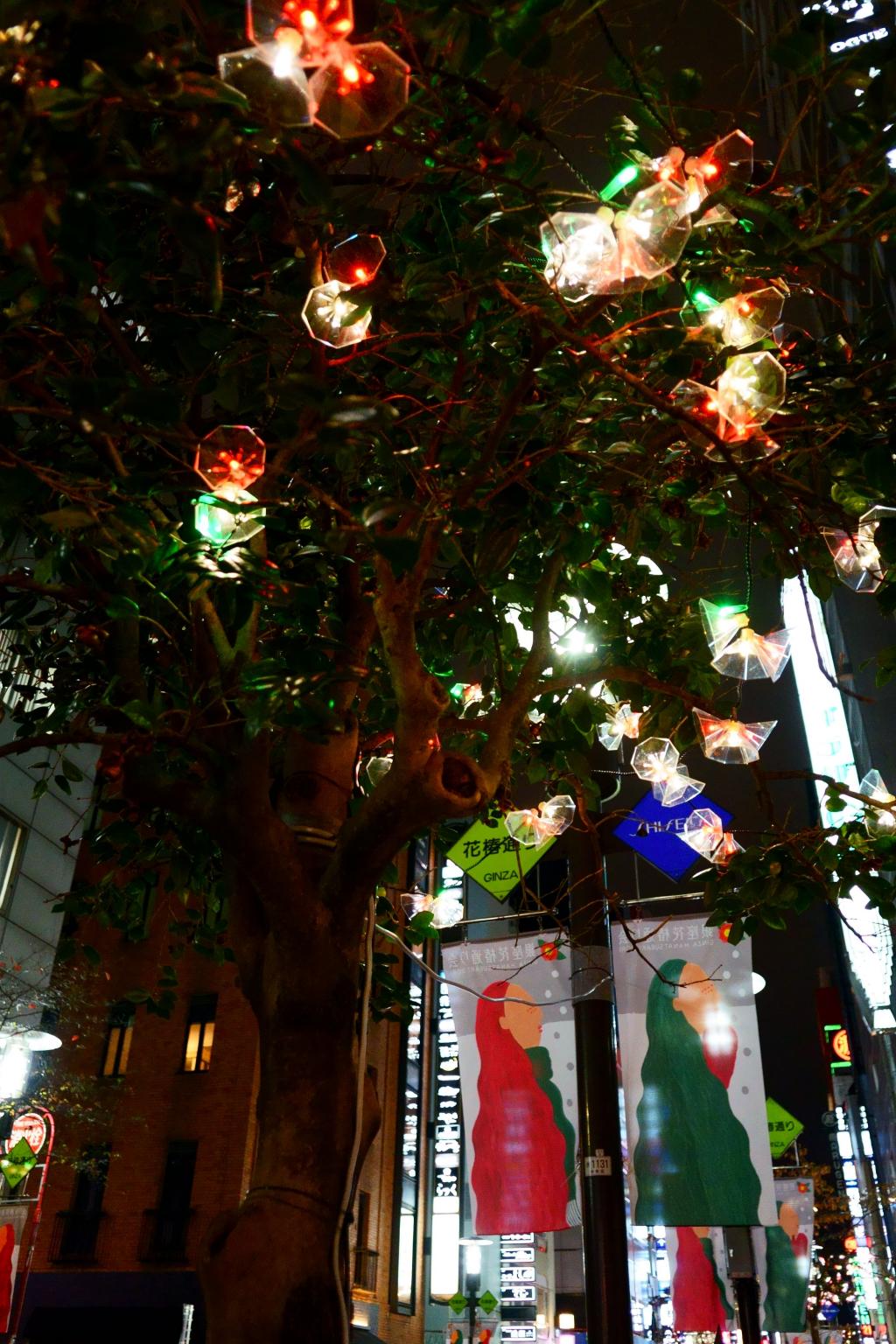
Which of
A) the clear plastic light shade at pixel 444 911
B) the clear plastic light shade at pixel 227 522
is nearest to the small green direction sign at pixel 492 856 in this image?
the clear plastic light shade at pixel 444 911

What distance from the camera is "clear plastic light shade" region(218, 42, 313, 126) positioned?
2.49 m

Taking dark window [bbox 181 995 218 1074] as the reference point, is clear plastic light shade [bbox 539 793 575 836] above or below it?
below

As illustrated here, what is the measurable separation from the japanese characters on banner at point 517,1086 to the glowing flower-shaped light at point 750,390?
15.4 ft

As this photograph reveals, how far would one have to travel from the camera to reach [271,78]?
2525mm

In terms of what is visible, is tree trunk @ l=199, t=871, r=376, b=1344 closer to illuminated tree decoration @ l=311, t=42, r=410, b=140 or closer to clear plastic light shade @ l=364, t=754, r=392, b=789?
clear plastic light shade @ l=364, t=754, r=392, b=789

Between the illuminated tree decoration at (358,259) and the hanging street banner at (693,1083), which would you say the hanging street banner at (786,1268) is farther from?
the illuminated tree decoration at (358,259)

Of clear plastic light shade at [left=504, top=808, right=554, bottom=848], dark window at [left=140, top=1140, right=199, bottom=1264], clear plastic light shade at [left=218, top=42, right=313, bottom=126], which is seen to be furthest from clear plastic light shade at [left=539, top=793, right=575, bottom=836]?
dark window at [left=140, top=1140, right=199, bottom=1264]

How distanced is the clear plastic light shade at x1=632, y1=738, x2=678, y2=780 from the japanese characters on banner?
2.18 meters

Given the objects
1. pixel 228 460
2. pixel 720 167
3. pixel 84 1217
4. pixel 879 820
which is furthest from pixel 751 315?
pixel 84 1217

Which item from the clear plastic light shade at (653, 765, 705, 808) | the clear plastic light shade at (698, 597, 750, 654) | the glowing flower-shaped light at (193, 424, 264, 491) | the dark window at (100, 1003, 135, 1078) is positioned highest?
the dark window at (100, 1003, 135, 1078)

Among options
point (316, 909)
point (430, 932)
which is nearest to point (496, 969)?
point (430, 932)

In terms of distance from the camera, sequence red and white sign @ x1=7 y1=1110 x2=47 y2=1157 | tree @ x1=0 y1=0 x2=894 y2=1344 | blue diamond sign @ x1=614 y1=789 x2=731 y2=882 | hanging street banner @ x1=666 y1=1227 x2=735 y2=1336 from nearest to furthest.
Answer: tree @ x1=0 y1=0 x2=894 y2=1344 < blue diamond sign @ x1=614 y1=789 x2=731 y2=882 < hanging street banner @ x1=666 y1=1227 x2=735 y2=1336 < red and white sign @ x1=7 y1=1110 x2=47 y2=1157

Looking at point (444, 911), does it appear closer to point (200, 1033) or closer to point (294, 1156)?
point (294, 1156)

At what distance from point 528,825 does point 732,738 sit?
171 centimetres
